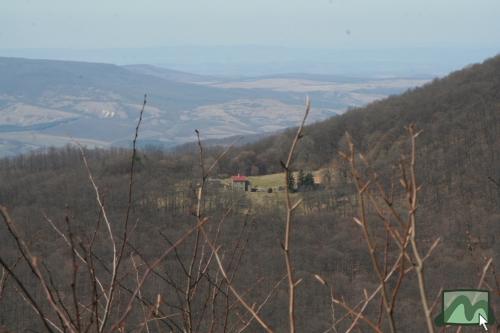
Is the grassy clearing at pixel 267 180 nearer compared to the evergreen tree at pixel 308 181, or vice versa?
the evergreen tree at pixel 308 181

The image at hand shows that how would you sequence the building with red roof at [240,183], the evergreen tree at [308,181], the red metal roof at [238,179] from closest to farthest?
the building with red roof at [240,183], the red metal roof at [238,179], the evergreen tree at [308,181]

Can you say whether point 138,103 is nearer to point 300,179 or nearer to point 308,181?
point 308,181

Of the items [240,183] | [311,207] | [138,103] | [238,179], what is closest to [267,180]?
[238,179]

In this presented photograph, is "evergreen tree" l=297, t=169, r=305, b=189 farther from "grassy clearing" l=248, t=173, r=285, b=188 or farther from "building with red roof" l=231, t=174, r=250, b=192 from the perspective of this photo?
"building with red roof" l=231, t=174, r=250, b=192

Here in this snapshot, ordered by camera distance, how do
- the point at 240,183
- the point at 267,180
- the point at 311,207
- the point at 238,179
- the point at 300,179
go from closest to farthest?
the point at 311,207 → the point at 240,183 → the point at 300,179 → the point at 238,179 → the point at 267,180

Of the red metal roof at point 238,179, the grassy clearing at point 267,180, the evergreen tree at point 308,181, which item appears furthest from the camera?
the grassy clearing at point 267,180

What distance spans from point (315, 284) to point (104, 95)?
7185 cm

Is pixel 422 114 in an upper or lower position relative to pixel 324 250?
upper

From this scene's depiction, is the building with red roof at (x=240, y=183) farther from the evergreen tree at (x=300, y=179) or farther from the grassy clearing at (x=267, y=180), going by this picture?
the evergreen tree at (x=300, y=179)

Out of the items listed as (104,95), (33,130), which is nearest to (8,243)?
(33,130)

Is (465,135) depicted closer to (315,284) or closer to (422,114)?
(422,114)

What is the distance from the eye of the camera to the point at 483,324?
0.87 metres

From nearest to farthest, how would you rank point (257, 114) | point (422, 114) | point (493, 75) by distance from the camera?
1. point (422, 114)
2. point (493, 75)
3. point (257, 114)

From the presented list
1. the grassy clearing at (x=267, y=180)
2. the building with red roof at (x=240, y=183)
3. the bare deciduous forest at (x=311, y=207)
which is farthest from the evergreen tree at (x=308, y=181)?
the building with red roof at (x=240, y=183)
